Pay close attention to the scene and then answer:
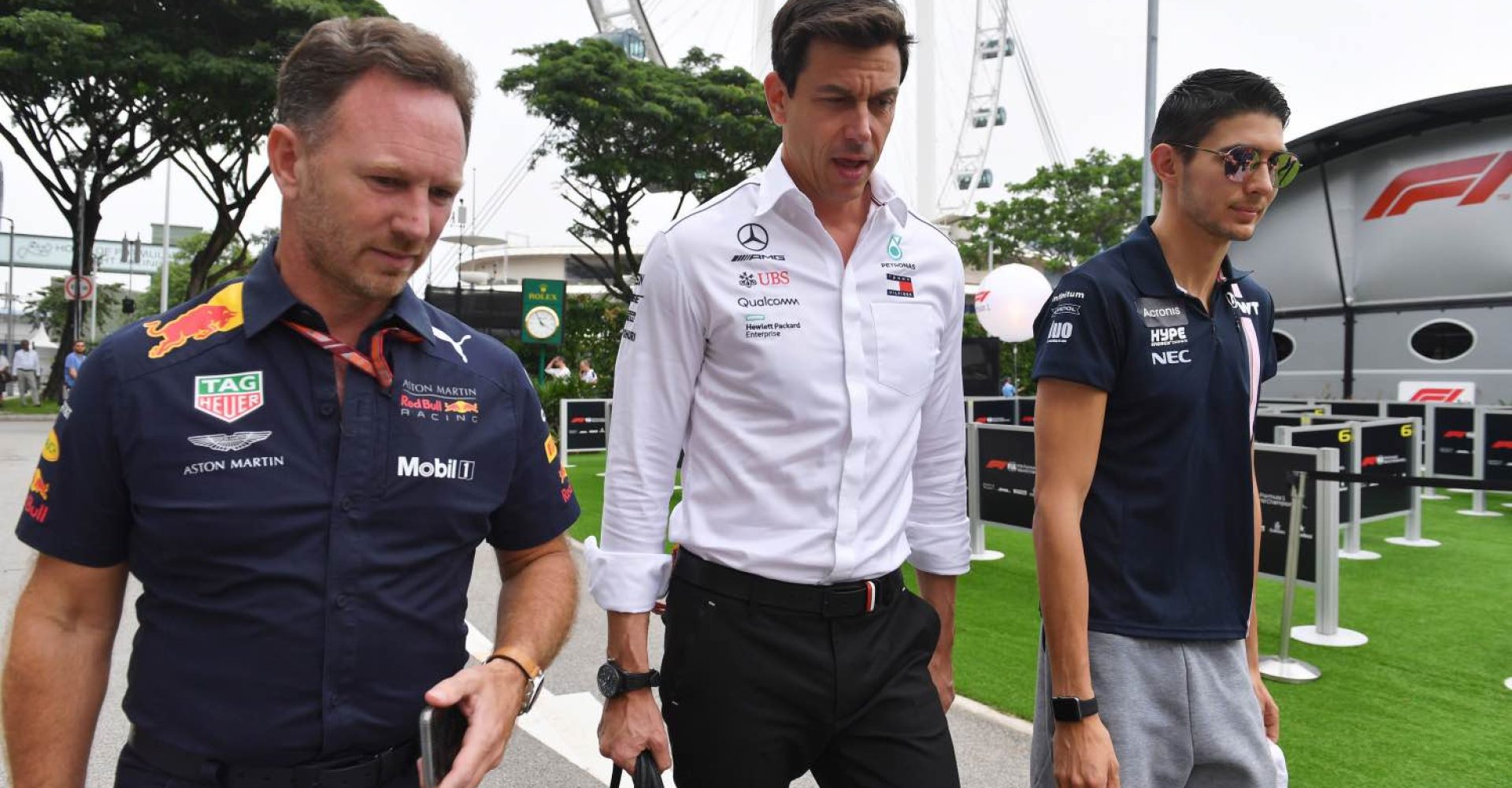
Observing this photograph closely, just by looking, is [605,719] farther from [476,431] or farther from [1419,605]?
[1419,605]

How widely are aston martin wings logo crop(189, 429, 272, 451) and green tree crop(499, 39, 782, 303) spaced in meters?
26.2

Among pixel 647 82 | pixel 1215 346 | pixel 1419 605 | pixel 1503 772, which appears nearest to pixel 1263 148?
pixel 1215 346

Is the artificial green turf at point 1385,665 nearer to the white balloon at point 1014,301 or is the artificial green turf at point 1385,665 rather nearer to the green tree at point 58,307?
the white balloon at point 1014,301

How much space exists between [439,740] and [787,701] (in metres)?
0.77

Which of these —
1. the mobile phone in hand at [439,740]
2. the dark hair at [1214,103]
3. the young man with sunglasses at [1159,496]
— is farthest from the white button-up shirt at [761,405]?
the dark hair at [1214,103]

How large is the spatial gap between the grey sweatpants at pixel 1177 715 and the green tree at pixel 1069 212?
36.7m

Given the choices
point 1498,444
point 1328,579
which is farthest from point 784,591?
point 1498,444

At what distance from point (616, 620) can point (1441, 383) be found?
20.9 meters

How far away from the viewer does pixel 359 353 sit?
1.57 m

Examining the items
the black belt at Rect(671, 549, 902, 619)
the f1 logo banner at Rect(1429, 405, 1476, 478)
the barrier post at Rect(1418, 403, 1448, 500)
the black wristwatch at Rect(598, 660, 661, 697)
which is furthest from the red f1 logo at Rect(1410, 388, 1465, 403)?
the black wristwatch at Rect(598, 660, 661, 697)

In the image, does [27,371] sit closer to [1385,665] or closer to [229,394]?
[1385,665]

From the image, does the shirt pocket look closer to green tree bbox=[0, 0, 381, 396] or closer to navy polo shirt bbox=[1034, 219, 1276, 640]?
navy polo shirt bbox=[1034, 219, 1276, 640]

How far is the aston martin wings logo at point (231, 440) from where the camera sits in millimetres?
1434

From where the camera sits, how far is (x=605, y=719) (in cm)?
205
